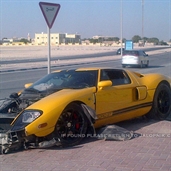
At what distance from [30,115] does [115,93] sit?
75.5 inches

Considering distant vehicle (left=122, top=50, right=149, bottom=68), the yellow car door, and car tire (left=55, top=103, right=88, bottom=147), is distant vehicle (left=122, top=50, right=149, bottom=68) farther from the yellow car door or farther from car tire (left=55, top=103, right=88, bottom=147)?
car tire (left=55, top=103, right=88, bottom=147)

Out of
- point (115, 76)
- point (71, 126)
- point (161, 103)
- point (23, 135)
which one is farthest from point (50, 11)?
point (23, 135)

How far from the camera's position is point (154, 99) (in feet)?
26.5

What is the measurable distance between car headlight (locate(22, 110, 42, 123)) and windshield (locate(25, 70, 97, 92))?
3.65 ft

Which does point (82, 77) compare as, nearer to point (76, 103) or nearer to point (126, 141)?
point (76, 103)

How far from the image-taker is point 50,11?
8859 millimetres

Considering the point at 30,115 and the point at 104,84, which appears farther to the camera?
the point at 104,84

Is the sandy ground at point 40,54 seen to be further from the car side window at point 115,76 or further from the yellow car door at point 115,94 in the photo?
the yellow car door at point 115,94

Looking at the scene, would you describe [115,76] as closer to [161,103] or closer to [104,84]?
[104,84]

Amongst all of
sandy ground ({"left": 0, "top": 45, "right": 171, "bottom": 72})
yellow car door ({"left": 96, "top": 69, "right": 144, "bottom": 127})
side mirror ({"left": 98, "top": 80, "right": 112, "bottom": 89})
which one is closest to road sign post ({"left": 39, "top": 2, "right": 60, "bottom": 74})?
yellow car door ({"left": 96, "top": 69, "right": 144, "bottom": 127})

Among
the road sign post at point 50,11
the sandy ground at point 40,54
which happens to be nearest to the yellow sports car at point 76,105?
the road sign post at point 50,11

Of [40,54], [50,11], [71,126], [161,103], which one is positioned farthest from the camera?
[40,54]

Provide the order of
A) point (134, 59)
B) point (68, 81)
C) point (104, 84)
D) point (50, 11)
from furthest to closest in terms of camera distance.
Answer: point (134, 59), point (50, 11), point (68, 81), point (104, 84)

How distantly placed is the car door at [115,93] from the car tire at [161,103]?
Answer: 73cm
